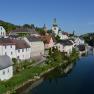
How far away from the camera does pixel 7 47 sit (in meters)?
40.1

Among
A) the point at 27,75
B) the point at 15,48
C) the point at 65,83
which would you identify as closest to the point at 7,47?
the point at 15,48

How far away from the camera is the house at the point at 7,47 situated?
39044mm

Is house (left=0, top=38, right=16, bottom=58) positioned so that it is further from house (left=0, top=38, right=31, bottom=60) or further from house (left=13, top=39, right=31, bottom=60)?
house (left=13, top=39, right=31, bottom=60)

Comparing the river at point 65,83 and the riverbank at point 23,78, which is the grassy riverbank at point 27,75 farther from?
the river at point 65,83

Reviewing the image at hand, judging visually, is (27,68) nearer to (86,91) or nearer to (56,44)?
(86,91)

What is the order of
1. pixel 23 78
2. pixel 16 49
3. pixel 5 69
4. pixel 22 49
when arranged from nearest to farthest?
pixel 5 69
pixel 23 78
pixel 16 49
pixel 22 49

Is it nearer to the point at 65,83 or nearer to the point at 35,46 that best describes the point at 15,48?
the point at 65,83

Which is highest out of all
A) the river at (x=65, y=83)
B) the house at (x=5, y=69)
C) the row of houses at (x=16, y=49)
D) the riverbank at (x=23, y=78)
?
the row of houses at (x=16, y=49)

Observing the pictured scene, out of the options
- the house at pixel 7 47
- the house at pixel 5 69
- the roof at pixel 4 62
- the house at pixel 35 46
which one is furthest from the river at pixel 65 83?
the house at pixel 35 46

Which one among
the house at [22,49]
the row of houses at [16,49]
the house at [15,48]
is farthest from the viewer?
the house at [22,49]

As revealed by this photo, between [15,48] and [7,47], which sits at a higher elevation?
[7,47]

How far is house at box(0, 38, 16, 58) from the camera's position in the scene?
3904 cm

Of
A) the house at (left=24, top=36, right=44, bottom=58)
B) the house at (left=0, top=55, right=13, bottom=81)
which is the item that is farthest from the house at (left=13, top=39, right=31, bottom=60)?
the house at (left=0, top=55, right=13, bottom=81)

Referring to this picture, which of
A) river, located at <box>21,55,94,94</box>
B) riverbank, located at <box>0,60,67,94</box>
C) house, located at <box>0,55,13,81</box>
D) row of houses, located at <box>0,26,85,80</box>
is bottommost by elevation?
river, located at <box>21,55,94,94</box>
